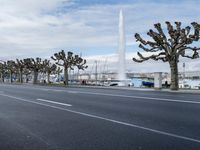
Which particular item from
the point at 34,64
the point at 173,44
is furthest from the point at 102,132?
the point at 34,64

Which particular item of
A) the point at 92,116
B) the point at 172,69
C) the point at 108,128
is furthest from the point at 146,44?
the point at 108,128

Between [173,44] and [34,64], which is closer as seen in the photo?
[173,44]

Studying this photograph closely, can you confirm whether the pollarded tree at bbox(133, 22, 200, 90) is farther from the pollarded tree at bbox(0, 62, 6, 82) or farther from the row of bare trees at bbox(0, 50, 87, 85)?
the pollarded tree at bbox(0, 62, 6, 82)

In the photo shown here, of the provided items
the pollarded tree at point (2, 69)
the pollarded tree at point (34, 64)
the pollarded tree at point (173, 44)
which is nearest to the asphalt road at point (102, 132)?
the pollarded tree at point (173, 44)

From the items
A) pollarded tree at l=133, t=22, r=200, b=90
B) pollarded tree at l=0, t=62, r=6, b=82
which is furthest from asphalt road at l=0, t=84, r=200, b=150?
pollarded tree at l=0, t=62, r=6, b=82

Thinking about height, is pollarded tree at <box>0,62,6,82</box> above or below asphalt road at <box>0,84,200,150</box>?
above

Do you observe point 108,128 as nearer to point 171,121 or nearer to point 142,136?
point 142,136

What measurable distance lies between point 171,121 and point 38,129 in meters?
4.09

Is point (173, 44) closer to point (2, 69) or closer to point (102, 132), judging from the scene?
point (102, 132)

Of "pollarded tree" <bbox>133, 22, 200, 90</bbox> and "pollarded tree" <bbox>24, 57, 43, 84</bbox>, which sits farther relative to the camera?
"pollarded tree" <bbox>24, 57, 43, 84</bbox>

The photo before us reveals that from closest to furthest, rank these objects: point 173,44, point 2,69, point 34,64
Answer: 1. point 173,44
2. point 34,64
3. point 2,69

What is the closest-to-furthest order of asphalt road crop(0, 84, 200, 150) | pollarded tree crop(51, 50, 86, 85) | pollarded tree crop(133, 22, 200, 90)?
asphalt road crop(0, 84, 200, 150), pollarded tree crop(133, 22, 200, 90), pollarded tree crop(51, 50, 86, 85)

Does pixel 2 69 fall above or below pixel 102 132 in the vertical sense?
above

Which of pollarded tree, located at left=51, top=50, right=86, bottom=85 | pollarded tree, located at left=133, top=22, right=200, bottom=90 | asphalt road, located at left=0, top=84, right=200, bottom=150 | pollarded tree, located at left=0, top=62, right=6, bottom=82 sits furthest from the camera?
pollarded tree, located at left=0, top=62, right=6, bottom=82
